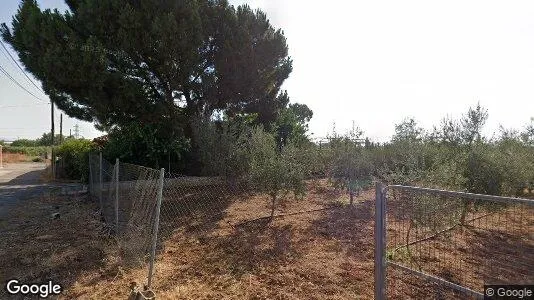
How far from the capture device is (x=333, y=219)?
7.41 metres

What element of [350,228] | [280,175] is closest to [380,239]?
[350,228]

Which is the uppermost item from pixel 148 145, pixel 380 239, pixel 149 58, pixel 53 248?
pixel 149 58

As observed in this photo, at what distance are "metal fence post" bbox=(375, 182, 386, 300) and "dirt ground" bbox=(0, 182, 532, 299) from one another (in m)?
0.80

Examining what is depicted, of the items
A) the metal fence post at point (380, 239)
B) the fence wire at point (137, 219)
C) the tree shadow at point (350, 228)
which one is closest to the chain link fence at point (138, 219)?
the fence wire at point (137, 219)

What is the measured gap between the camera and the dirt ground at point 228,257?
3973 mm

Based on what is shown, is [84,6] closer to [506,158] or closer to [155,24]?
[155,24]

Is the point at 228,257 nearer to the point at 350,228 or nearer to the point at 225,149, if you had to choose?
the point at 350,228

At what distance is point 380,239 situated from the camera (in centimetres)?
298

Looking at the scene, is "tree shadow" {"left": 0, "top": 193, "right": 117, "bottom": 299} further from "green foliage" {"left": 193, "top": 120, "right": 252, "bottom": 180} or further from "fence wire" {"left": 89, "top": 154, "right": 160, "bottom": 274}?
"green foliage" {"left": 193, "top": 120, "right": 252, "bottom": 180}

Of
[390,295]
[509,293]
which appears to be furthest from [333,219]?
[509,293]

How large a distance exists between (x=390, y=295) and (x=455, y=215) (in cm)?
230

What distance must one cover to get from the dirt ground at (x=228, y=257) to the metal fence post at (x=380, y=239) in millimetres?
803

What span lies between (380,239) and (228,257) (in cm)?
279

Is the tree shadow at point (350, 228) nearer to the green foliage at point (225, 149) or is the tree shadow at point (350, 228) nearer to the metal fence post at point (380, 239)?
the metal fence post at point (380, 239)
